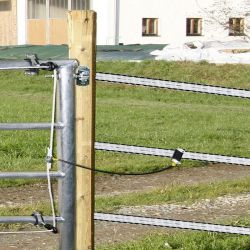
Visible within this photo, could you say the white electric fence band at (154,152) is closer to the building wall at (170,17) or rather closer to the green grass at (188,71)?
the green grass at (188,71)

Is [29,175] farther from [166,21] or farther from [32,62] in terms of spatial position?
[166,21]

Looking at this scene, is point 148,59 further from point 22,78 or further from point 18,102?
point 18,102

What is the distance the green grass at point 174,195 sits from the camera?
7.86m

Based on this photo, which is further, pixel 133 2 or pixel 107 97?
pixel 133 2

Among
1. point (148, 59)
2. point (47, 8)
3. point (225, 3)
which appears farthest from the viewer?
point (47, 8)

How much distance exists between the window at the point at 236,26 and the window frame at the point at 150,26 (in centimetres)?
363

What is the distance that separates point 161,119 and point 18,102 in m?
4.65

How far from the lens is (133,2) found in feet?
126

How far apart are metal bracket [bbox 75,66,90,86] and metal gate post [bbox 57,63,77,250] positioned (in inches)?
1.2

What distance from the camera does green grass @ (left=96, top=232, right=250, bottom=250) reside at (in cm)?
616

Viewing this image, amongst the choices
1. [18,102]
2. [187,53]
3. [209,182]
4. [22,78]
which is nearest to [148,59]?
[187,53]

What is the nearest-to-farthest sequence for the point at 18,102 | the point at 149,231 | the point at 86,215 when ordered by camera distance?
the point at 86,215
the point at 149,231
the point at 18,102

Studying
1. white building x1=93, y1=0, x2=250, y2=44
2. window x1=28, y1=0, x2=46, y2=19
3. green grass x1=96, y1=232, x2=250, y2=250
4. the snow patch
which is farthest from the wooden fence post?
window x1=28, y1=0, x2=46, y2=19

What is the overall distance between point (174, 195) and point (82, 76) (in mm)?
4186
